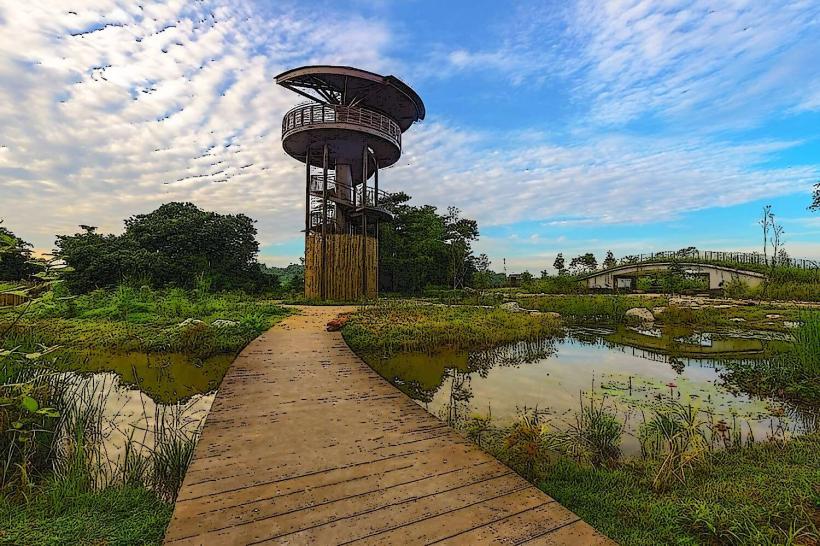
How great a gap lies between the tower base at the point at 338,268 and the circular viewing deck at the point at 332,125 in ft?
13.2

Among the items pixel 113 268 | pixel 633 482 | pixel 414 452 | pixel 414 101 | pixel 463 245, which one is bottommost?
pixel 633 482

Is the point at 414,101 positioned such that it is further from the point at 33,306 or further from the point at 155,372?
the point at 33,306

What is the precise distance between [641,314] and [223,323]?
14.1 meters

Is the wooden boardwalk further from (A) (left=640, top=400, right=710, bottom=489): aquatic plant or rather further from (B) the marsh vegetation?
(A) (left=640, top=400, right=710, bottom=489): aquatic plant

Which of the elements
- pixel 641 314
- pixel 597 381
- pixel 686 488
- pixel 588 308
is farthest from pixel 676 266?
pixel 686 488

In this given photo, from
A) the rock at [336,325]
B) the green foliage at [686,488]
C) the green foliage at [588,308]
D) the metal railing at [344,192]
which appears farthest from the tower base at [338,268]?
the green foliage at [686,488]

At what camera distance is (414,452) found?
3.07m

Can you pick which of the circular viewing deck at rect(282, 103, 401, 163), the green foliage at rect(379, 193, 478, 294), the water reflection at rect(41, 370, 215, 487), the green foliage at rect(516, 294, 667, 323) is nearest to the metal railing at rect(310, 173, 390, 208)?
the circular viewing deck at rect(282, 103, 401, 163)

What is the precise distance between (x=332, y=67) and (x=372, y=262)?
7901 mm

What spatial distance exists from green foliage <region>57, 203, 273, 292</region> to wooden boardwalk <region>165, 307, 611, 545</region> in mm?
15774

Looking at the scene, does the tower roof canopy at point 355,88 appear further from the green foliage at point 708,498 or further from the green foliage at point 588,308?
the green foliage at point 708,498

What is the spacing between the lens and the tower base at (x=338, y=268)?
53.6ft

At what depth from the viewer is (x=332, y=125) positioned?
15.6 metres

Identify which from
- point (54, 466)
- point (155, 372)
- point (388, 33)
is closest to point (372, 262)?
point (388, 33)
